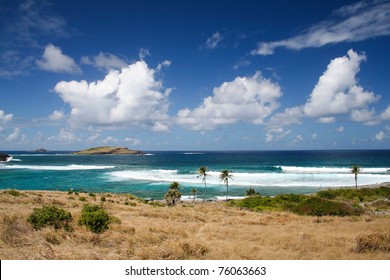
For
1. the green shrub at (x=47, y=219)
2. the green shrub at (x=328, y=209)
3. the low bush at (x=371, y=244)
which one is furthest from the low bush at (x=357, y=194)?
the green shrub at (x=47, y=219)

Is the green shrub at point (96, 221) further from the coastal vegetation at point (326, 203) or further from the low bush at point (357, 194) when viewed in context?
the low bush at point (357, 194)

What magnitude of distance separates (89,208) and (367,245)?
13.3 m

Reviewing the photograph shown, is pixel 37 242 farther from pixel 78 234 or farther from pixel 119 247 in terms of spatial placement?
pixel 119 247

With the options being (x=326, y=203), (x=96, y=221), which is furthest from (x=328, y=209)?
(x=96, y=221)

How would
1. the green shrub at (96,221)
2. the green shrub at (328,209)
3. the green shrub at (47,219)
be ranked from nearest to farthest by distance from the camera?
the green shrub at (47,219) → the green shrub at (96,221) → the green shrub at (328,209)

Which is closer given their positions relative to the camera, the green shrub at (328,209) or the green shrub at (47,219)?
the green shrub at (47,219)

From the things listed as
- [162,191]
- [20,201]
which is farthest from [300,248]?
[162,191]

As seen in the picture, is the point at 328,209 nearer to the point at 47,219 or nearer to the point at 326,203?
the point at 326,203

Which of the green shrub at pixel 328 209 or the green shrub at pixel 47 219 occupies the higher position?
the green shrub at pixel 47 219

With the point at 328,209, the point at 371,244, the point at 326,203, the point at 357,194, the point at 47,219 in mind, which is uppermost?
the point at 47,219

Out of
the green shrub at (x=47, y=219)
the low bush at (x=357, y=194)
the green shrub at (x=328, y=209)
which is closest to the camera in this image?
the green shrub at (x=47, y=219)

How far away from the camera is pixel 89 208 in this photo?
1606cm

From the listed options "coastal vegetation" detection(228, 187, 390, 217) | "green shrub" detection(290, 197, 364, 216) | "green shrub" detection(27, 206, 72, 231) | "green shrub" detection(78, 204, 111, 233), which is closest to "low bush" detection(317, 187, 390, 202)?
"coastal vegetation" detection(228, 187, 390, 217)

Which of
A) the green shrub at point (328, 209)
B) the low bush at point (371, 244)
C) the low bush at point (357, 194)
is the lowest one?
the low bush at point (357, 194)
